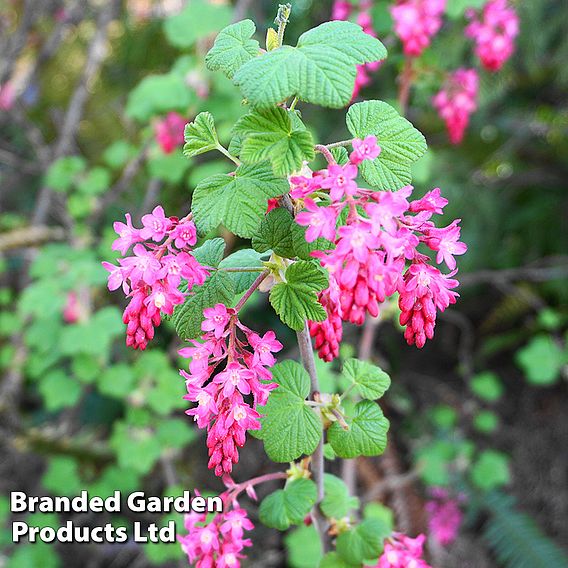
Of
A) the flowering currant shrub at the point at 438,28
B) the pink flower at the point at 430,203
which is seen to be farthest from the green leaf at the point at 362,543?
the flowering currant shrub at the point at 438,28

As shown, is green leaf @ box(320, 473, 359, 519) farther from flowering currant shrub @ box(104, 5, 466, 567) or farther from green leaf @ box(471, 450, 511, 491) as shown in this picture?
green leaf @ box(471, 450, 511, 491)

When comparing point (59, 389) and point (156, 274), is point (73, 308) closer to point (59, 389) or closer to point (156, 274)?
point (59, 389)

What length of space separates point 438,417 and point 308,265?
2035 mm

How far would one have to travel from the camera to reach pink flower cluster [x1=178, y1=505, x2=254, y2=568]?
0.96 meters

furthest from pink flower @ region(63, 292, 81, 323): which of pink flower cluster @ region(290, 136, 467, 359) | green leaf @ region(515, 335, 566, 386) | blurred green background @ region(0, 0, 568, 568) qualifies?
green leaf @ region(515, 335, 566, 386)

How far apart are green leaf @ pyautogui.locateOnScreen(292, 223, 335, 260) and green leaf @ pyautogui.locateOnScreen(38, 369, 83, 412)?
1.58m

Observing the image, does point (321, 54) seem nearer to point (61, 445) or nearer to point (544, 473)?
point (61, 445)

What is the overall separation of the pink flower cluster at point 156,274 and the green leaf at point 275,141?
4.9 inches

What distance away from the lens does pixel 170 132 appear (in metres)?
2.22

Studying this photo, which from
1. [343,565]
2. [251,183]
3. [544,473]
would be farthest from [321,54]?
[544,473]

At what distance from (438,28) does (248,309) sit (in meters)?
1.25

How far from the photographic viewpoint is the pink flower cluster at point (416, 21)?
177 centimetres

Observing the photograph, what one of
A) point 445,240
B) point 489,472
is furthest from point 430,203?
point 489,472

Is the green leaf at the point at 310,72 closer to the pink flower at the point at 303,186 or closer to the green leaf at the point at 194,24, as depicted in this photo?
the pink flower at the point at 303,186
